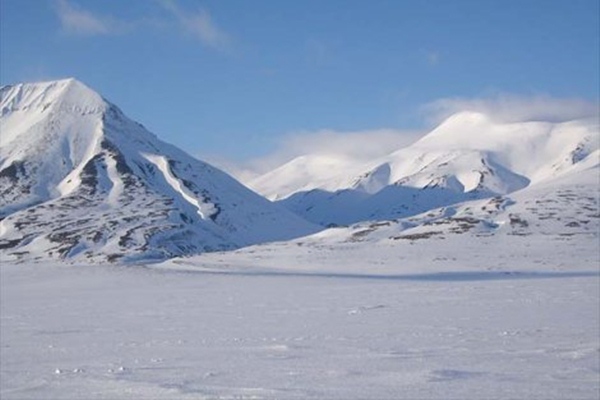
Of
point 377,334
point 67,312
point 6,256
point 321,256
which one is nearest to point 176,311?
point 67,312

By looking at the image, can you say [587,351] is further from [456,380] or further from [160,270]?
[160,270]

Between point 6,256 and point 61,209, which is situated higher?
point 61,209

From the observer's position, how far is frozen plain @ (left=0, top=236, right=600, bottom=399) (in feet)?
59.6

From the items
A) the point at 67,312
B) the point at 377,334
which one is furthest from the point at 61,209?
the point at 377,334

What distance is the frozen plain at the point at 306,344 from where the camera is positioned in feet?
59.6

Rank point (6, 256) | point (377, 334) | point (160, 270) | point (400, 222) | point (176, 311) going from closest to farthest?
point (377, 334), point (176, 311), point (160, 270), point (6, 256), point (400, 222)

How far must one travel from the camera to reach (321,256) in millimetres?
119812

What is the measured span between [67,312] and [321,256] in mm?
78817

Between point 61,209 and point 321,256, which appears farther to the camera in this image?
point 61,209

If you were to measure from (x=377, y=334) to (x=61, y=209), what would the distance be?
180 m

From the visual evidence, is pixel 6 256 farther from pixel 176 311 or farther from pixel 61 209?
pixel 176 311

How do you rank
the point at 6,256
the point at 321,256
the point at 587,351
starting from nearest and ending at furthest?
1. the point at 587,351
2. the point at 321,256
3. the point at 6,256

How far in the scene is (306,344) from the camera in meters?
26.3

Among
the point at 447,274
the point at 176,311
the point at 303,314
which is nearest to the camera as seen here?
the point at 303,314
